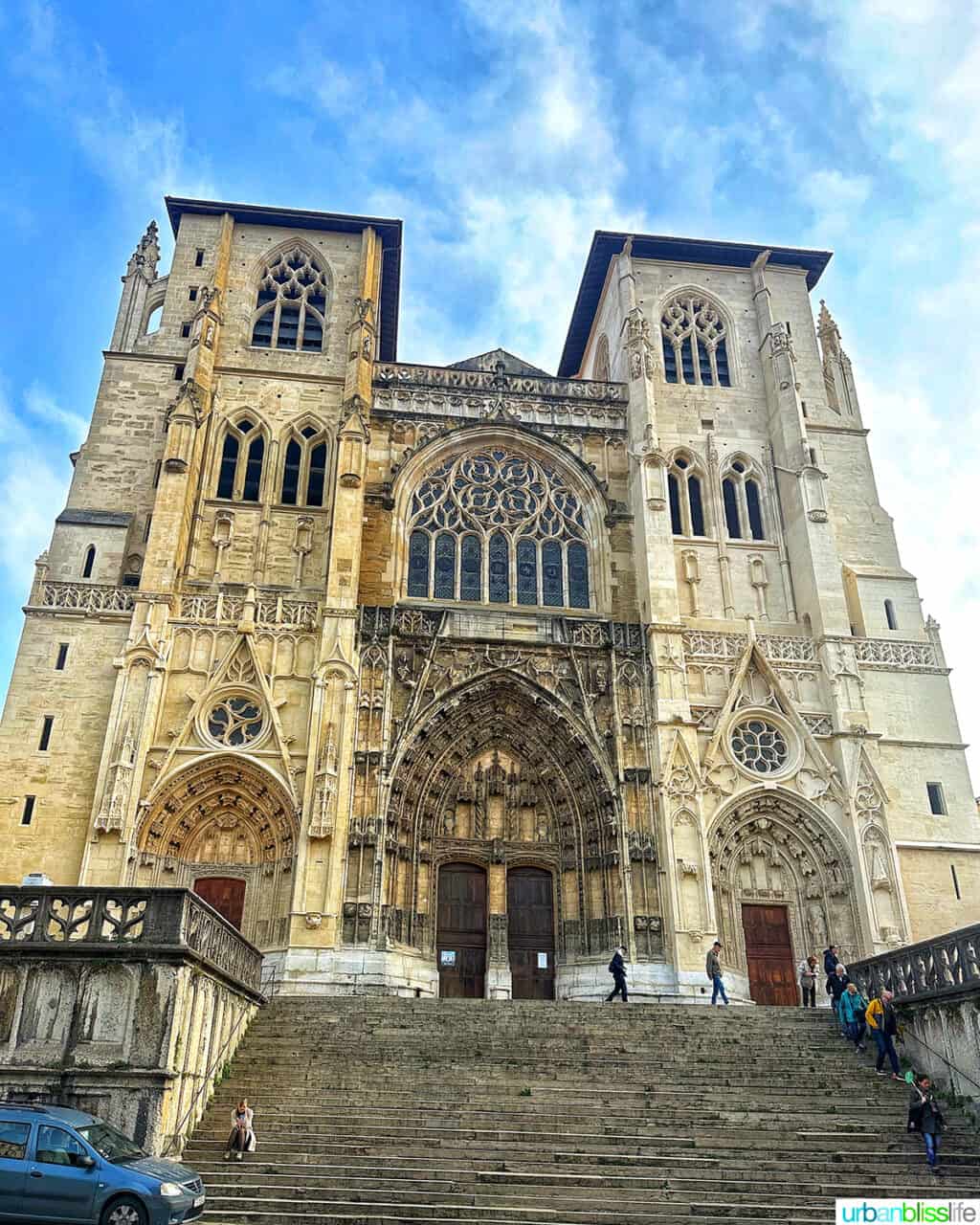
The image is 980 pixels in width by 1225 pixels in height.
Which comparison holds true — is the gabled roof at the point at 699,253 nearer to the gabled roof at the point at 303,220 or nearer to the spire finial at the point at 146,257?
the gabled roof at the point at 303,220

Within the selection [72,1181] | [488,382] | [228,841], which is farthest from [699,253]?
[72,1181]

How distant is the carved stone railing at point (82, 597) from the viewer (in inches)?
826

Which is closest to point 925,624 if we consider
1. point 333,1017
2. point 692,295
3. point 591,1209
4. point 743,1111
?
point 692,295

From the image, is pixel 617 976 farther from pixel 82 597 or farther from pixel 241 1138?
pixel 82 597

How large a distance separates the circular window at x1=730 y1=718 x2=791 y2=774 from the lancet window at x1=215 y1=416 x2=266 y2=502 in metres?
12.4

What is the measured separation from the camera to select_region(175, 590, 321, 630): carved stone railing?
841 inches

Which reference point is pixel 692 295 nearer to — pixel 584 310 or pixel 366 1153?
pixel 584 310

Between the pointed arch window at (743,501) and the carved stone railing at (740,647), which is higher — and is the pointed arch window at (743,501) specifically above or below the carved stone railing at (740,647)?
above

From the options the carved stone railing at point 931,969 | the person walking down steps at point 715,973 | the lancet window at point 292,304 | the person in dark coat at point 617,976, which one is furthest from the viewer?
the lancet window at point 292,304

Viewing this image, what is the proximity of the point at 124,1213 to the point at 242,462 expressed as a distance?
1868cm

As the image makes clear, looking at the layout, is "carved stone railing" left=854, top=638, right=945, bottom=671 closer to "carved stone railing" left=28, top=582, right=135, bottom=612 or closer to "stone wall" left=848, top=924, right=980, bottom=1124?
"stone wall" left=848, top=924, right=980, bottom=1124

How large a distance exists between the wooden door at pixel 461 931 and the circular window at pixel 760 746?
19.8 feet

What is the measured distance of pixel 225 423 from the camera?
24.6 meters

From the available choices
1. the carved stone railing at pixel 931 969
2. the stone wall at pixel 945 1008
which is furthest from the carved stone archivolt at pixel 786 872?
the stone wall at pixel 945 1008
